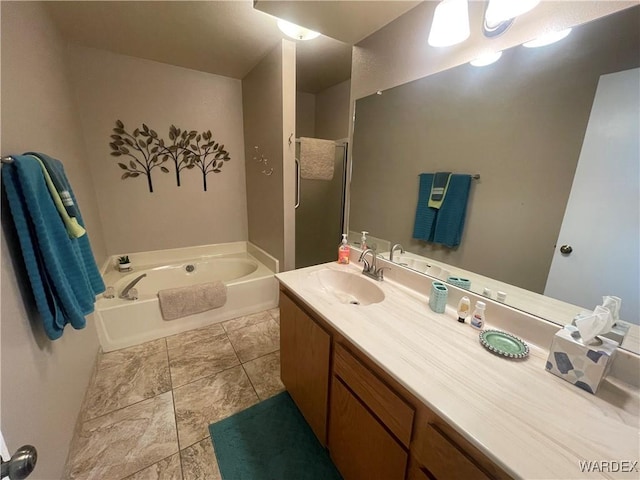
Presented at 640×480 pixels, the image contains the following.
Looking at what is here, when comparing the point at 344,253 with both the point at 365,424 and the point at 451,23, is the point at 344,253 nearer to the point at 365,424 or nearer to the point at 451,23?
the point at 365,424

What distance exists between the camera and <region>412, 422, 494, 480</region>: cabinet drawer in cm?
59

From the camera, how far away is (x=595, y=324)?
2.30 feet

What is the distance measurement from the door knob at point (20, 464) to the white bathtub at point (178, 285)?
186 cm

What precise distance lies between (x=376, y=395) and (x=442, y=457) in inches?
9.5

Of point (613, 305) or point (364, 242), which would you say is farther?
point (364, 242)

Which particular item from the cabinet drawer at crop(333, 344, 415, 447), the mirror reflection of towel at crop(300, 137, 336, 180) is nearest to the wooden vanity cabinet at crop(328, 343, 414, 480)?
the cabinet drawer at crop(333, 344, 415, 447)

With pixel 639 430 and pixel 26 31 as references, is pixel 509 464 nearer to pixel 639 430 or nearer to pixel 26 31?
pixel 639 430

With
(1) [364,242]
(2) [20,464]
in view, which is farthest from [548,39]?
(2) [20,464]

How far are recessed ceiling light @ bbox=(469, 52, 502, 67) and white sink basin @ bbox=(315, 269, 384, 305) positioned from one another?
1.13 meters

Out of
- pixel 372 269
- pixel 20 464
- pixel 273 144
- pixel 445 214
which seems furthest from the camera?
pixel 273 144

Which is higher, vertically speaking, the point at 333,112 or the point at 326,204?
the point at 333,112

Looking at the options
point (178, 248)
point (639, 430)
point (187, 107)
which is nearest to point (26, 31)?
point (187, 107)

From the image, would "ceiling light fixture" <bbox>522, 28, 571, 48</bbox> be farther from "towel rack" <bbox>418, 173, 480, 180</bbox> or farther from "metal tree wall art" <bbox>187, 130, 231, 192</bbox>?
"metal tree wall art" <bbox>187, 130, 231, 192</bbox>

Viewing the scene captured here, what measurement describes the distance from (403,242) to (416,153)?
0.52m
